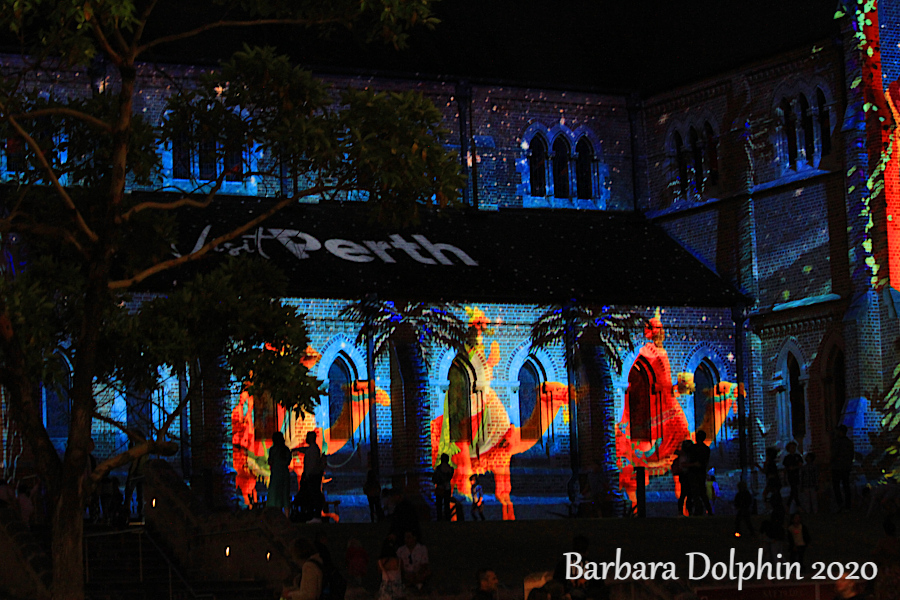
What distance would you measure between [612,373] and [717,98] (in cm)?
774

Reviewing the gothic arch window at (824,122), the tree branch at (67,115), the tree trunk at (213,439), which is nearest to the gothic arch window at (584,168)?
the gothic arch window at (824,122)

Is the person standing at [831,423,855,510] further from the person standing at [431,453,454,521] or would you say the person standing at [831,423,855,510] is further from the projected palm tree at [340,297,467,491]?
the projected palm tree at [340,297,467,491]

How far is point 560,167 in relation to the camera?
4200 centimetres

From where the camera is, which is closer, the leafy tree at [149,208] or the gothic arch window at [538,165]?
the leafy tree at [149,208]

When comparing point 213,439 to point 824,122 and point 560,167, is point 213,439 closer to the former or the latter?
point 560,167

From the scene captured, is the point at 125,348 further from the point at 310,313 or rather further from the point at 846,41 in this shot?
the point at 846,41

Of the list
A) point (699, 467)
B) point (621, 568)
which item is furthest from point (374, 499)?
point (621, 568)

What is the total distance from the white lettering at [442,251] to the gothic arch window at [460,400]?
2.24 meters

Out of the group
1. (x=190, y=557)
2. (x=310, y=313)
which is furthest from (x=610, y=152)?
(x=190, y=557)

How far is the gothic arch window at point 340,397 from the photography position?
118 feet

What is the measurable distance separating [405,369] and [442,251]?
3429mm

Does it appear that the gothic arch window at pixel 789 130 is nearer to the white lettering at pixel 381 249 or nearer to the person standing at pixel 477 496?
the white lettering at pixel 381 249

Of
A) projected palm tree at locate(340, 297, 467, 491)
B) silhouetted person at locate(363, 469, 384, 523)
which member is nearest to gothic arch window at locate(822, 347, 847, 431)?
projected palm tree at locate(340, 297, 467, 491)

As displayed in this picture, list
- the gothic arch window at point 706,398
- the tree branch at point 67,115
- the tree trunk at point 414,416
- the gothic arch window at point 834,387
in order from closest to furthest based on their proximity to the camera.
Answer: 1. the tree branch at point 67,115
2. the tree trunk at point 414,416
3. the gothic arch window at point 834,387
4. the gothic arch window at point 706,398
